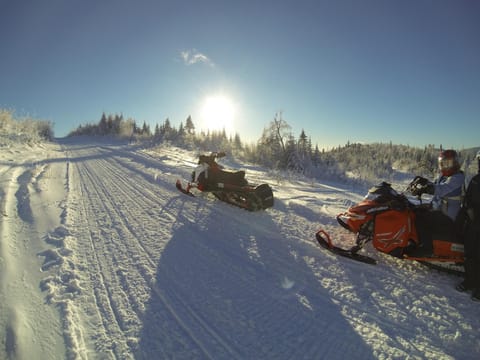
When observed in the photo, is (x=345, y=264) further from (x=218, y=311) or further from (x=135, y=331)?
(x=135, y=331)

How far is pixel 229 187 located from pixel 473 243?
169 inches

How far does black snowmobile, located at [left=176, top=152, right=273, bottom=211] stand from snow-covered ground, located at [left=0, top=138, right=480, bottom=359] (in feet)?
2.91

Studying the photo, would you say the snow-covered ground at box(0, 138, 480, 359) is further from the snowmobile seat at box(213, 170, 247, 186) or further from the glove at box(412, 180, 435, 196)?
the snowmobile seat at box(213, 170, 247, 186)

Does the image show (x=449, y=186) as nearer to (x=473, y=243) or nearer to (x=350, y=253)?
Result: (x=473, y=243)

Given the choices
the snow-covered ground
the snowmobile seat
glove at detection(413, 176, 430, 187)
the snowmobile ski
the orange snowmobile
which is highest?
glove at detection(413, 176, 430, 187)

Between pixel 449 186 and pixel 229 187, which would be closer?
pixel 449 186

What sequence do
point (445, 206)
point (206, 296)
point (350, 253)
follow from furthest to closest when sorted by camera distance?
point (350, 253)
point (445, 206)
point (206, 296)

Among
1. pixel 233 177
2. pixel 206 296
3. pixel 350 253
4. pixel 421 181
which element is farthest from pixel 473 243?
pixel 233 177

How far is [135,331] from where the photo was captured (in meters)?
2.19

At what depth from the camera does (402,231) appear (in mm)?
3377

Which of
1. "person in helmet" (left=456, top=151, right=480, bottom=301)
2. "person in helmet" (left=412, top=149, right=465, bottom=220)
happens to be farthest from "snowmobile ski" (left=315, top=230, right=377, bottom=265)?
"person in helmet" (left=412, top=149, right=465, bottom=220)

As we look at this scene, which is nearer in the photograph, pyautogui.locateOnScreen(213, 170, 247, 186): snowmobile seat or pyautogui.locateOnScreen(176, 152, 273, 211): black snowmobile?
pyautogui.locateOnScreen(176, 152, 273, 211): black snowmobile

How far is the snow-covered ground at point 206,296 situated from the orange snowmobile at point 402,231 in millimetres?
202

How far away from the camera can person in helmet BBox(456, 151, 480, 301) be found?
2.82 m
